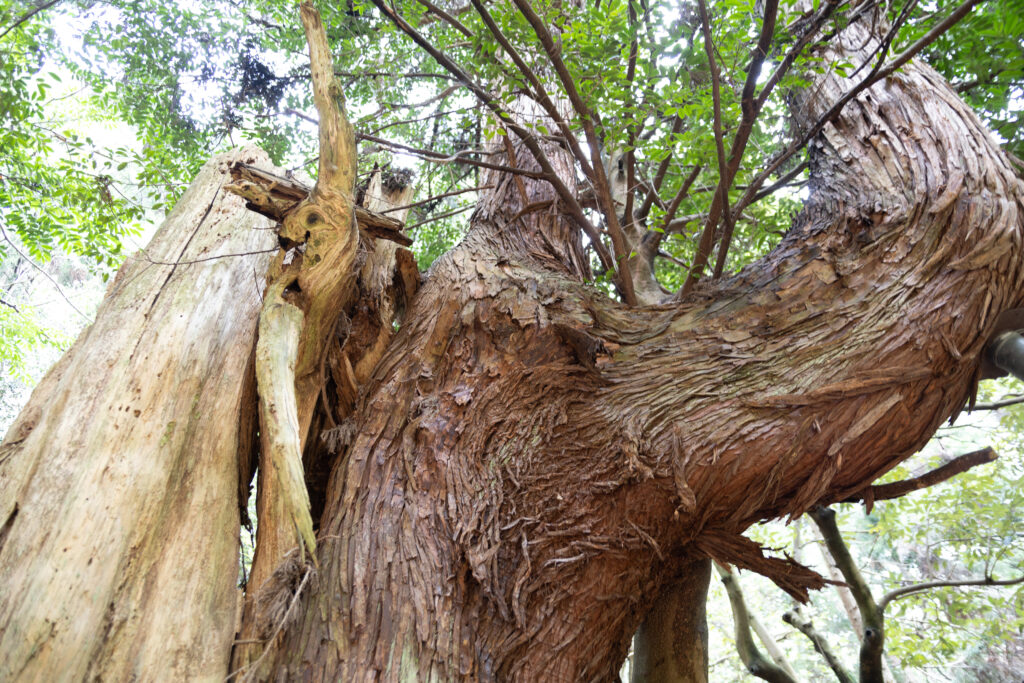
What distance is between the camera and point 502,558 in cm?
180

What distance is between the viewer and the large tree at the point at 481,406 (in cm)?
157

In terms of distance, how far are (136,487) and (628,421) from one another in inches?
60.5

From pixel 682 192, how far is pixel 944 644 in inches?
175

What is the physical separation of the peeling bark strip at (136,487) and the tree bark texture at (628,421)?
0.30m

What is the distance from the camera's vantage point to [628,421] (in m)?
2.12

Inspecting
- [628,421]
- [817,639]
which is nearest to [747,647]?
[817,639]

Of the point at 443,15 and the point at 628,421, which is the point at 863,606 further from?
the point at 443,15

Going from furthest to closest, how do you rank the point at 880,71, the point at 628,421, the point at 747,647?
the point at 747,647, the point at 880,71, the point at 628,421

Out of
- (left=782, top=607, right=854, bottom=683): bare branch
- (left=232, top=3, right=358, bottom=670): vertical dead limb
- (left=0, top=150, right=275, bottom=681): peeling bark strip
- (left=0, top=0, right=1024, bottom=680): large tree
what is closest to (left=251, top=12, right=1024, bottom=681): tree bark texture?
(left=0, top=0, right=1024, bottom=680): large tree

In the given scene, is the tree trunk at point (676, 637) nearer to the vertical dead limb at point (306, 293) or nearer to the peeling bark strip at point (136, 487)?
the vertical dead limb at point (306, 293)

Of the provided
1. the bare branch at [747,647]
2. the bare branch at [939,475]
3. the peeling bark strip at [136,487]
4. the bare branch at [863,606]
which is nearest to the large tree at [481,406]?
the peeling bark strip at [136,487]

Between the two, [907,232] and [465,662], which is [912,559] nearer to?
[907,232]

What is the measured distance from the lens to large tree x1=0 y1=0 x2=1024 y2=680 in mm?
1568

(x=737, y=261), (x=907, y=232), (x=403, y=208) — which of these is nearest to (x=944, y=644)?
(x=737, y=261)
